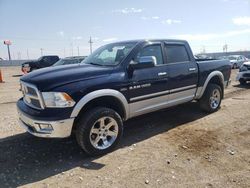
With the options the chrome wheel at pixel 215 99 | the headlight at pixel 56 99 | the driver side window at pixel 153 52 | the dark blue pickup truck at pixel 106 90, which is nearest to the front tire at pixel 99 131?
the dark blue pickup truck at pixel 106 90

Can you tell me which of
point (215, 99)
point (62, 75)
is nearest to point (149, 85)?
point (62, 75)

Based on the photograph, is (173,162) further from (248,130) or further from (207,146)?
(248,130)

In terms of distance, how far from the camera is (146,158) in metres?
4.48

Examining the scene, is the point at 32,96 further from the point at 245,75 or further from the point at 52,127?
the point at 245,75

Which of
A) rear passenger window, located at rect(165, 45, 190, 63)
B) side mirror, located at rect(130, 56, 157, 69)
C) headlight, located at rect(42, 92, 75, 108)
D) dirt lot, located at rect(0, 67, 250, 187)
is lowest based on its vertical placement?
dirt lot, located at rect(0, 67, 250, 187)

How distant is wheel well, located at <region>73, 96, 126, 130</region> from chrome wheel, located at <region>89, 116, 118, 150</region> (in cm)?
30

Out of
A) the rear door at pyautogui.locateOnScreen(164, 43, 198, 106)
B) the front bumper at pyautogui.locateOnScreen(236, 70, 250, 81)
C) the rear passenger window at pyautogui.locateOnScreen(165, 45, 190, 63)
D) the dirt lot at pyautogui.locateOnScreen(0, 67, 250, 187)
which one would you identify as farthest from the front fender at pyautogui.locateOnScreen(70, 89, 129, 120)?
the front bumper at pyautogui.locateOnScreen(236, 70, 250, 81)

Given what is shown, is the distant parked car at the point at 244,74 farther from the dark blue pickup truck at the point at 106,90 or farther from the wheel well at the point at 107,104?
the wheel well at the point at 107,104

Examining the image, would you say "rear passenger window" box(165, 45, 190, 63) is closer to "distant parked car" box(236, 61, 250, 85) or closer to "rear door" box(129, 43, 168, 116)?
"rear door" box(129, 43, 168, 116)

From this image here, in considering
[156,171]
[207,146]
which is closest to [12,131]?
[156,171]

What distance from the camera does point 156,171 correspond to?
4016 mm

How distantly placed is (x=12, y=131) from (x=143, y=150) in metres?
3.09

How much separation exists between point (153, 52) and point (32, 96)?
260 centimetres

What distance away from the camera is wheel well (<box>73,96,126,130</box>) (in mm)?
4589
